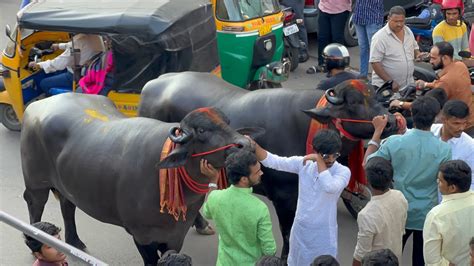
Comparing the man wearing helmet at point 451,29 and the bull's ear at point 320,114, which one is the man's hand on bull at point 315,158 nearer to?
the bull's ear at point 320,114

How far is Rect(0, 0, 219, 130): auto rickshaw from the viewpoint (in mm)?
8266

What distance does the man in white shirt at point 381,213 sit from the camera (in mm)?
5215

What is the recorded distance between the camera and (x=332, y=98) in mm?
6305

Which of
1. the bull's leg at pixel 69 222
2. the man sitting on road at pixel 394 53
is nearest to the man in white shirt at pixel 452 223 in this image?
the man sitting on road at pixel 394 53

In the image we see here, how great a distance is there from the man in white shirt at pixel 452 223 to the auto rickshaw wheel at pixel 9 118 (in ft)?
21.6

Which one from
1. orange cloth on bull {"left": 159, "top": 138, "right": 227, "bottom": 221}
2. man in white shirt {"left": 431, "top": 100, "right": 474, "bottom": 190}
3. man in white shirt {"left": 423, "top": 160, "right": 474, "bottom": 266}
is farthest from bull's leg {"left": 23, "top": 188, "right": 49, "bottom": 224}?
man in white shirt {"left": 423, "top": 160, "right": 474, "bottom": 266}

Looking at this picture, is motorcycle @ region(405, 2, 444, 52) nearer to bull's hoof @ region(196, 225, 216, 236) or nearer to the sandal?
the sandal

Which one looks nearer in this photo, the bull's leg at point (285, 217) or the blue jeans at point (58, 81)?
the bull's leg at point (285, 217)

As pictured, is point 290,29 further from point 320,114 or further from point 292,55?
point 320,114

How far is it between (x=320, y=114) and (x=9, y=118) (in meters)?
5.33

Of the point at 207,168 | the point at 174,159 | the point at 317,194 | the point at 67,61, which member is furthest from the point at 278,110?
the point at 67,61

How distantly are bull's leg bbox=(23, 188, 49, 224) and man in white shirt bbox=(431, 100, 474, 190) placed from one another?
11.0 ft

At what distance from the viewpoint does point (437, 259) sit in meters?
4.97

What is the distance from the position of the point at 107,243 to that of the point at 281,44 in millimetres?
4328
